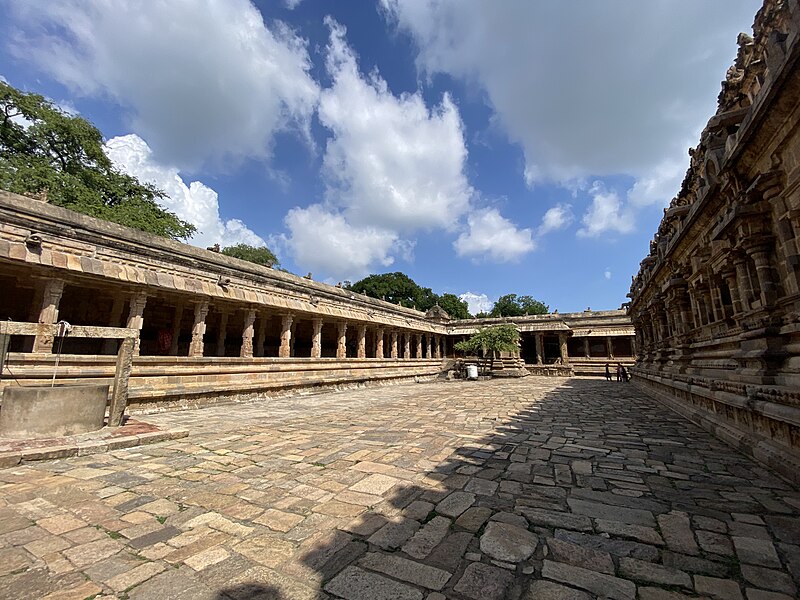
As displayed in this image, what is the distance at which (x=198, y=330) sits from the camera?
1105 cm

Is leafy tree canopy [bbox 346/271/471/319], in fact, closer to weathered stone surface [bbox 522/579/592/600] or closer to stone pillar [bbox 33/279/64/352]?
stone pillar [bbox 33/279/64/352]

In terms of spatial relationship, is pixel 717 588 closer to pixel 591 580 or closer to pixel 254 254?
pixel 591 580

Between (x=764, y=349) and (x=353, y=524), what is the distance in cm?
602

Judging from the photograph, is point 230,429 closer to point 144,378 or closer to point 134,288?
point 144,378

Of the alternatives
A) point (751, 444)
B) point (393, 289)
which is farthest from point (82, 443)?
point (393, 289)

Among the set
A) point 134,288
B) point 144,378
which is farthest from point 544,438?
point 134,288

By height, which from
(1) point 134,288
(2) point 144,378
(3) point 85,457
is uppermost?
(1) point 134,288

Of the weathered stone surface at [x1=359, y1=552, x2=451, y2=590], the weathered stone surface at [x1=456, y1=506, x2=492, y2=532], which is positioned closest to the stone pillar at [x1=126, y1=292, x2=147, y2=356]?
the weathered stone surface at [x1=359, y1=552, x2=451, y2=590]

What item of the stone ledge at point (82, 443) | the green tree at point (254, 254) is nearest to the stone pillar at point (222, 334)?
the stone ledge at point (82, 443)

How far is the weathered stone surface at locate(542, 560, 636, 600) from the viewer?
2.19m

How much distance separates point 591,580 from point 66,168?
33.1 m

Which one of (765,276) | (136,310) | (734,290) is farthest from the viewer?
(136,310)

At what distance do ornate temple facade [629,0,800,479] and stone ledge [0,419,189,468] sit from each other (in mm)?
9042

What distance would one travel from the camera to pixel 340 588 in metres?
2.27
